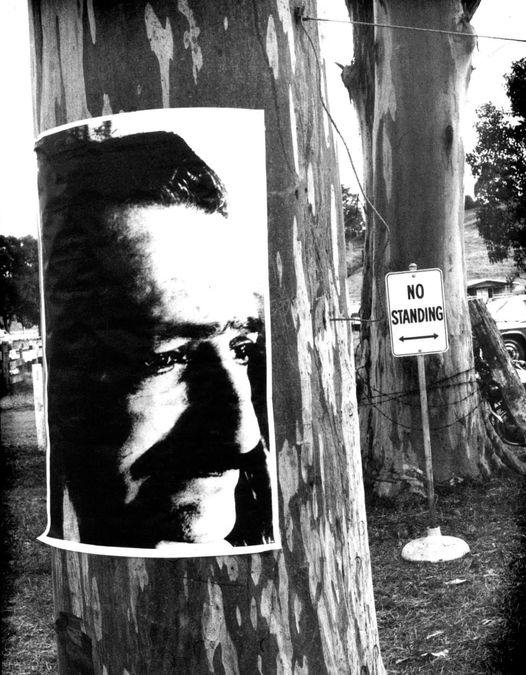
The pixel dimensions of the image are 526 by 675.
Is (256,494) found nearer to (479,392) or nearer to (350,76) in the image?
(479,392)

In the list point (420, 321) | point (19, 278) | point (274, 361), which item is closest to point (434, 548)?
point (420, 321)

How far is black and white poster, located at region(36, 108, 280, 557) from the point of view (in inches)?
62.9

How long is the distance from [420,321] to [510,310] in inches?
520

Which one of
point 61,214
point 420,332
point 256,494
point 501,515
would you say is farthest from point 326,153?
point 501,515

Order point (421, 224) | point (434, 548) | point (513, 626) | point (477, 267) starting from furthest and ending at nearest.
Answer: point (477, 267), point (421, 224), point (434, 548), point (513, 626)

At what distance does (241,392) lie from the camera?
5.31ft

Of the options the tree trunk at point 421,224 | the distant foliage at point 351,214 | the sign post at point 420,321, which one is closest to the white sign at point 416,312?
the sign post at point 420,321

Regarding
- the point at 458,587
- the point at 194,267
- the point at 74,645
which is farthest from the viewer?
the point at 458,587

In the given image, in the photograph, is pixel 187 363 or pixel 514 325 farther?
pixel 514 325

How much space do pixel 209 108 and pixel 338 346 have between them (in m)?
0.57

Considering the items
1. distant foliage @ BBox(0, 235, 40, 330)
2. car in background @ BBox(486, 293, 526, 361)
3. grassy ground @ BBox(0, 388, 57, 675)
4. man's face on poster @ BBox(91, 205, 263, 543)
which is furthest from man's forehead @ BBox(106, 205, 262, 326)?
car in background @ BBox(486, 293, 526, 361)

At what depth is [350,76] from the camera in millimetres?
8688

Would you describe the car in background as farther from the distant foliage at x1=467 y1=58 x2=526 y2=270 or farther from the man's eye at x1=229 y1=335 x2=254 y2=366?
the man's eye at x1=229 y1=335 x2=254 y2=366

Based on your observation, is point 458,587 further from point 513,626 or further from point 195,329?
point 195,329
